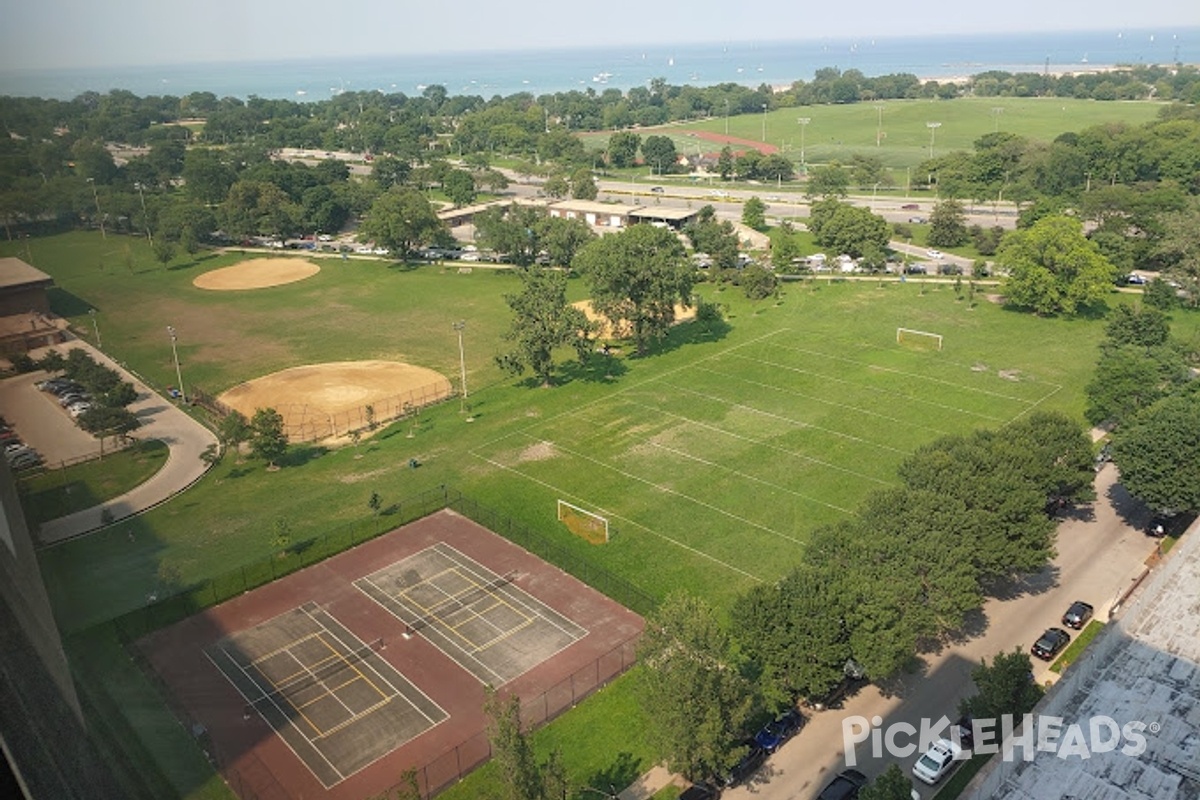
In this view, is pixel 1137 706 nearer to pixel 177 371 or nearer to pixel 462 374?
pixel 462 374

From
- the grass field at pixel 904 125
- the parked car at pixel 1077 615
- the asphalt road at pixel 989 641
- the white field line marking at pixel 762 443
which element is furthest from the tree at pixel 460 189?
the parked car at pixel 1077 615

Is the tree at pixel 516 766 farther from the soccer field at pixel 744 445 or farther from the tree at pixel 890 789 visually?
the soccer field at pixel 744 445

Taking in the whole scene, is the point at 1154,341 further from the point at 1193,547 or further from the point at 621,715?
the point at 621,715

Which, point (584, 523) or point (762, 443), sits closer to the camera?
point (584, 523)

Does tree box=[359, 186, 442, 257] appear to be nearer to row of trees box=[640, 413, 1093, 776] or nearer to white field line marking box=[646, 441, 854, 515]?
white field line marking box=[646, 441, 854, 515]

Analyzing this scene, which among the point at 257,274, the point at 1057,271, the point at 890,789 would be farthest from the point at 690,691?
the point at 257,274

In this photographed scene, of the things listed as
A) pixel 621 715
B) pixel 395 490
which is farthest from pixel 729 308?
pixel 621 715

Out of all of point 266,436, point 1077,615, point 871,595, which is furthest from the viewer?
point 266,436
